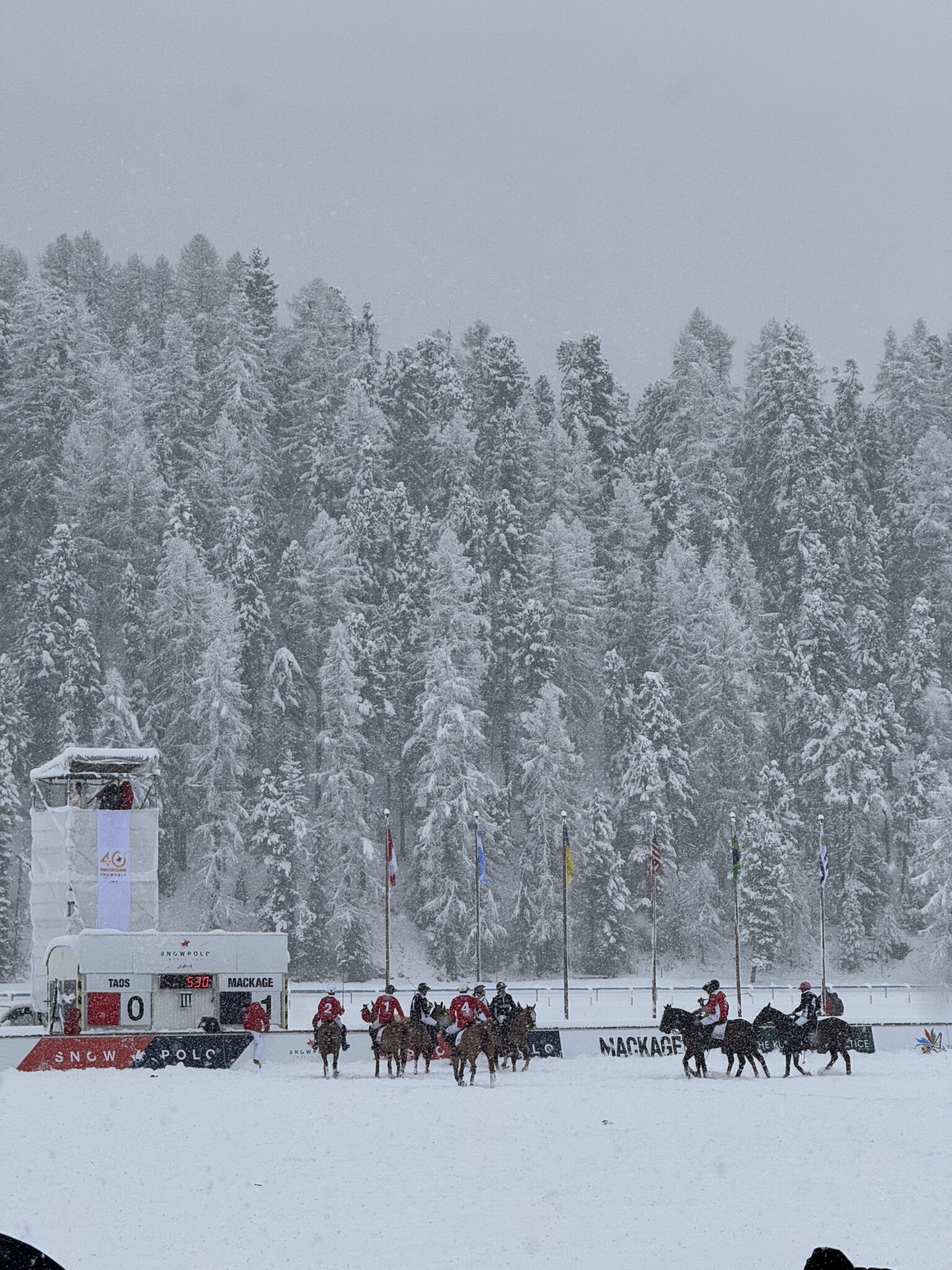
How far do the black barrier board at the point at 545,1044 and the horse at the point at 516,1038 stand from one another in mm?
2011

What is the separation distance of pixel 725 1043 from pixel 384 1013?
230 inches

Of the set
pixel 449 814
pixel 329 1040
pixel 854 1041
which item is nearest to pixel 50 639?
pixel 449 814

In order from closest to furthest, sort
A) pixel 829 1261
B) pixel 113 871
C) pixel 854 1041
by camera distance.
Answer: pixel 829 1261 < pixel 854 1041 < pixel 113 871

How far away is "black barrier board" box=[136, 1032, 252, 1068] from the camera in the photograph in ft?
100

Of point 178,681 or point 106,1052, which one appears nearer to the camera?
point 106,1052

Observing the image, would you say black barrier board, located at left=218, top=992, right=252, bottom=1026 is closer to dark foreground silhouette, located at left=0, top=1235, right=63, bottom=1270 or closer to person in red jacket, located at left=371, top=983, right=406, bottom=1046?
person in red jacket, located at left=371, top=983, right=406, bottom=1046

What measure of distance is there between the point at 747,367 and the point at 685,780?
35.1 m

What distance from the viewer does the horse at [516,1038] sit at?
30.8 m

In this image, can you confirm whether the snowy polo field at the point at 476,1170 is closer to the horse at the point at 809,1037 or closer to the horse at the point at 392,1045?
the horse at the point at 809,1037

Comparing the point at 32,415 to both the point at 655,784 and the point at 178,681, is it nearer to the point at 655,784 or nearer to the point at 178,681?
the point at 178,681

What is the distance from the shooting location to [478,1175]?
684 inches

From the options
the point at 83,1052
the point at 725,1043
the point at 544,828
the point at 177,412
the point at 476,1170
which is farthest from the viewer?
the point at 177,412

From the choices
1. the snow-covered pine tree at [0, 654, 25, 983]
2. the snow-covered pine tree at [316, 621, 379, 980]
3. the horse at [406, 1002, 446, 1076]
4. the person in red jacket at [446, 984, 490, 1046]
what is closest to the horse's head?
the person in red jacket at [446, 984, 490, 1046]

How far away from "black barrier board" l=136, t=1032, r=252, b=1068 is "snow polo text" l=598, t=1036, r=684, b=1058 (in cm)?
721
